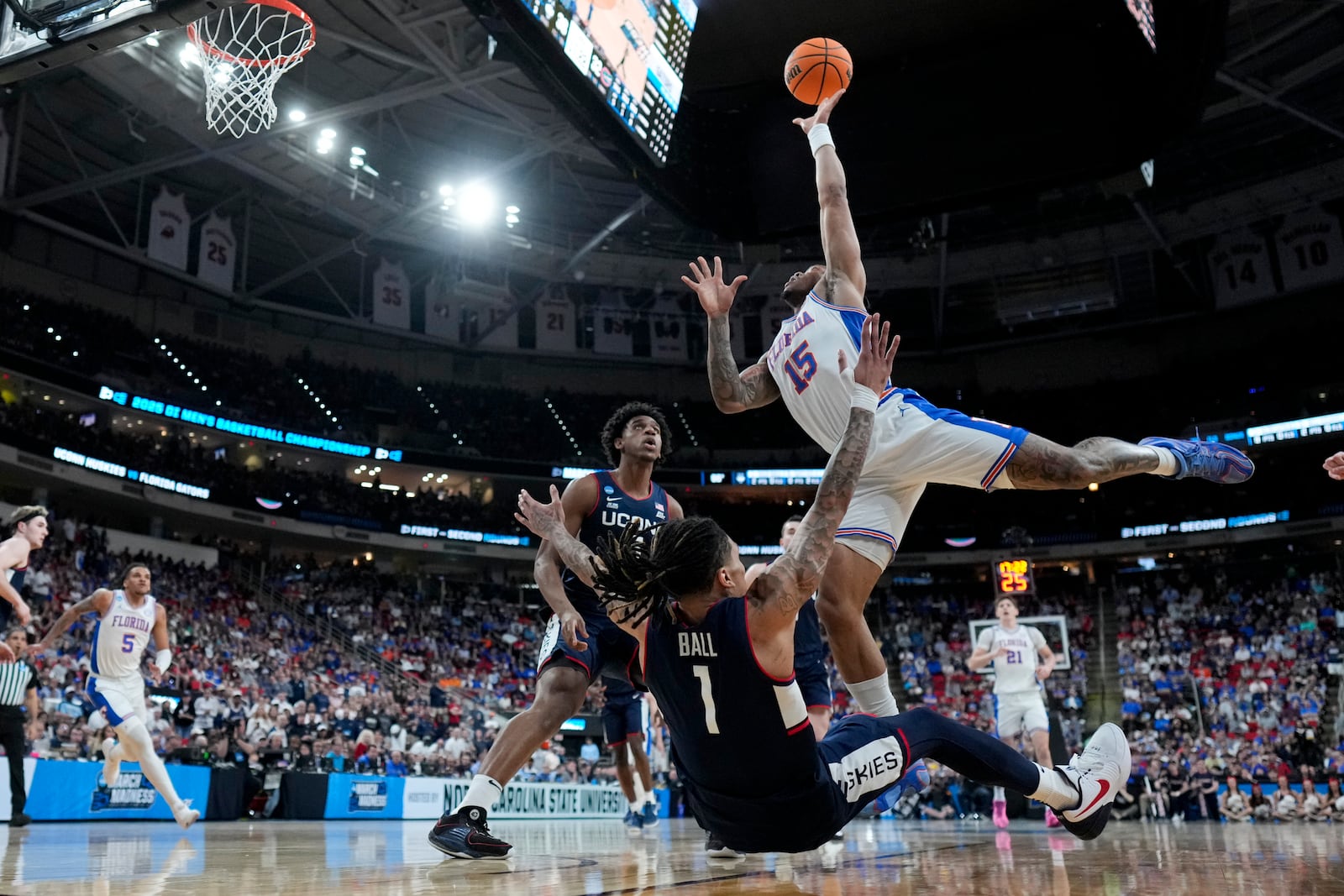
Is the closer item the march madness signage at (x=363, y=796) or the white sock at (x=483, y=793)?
the white sock at (x=483, y=793)

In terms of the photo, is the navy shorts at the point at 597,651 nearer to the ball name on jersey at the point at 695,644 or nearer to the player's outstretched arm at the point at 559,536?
the player's outstretched arm at the point at 559,536

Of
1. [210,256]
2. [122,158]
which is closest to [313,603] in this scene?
[210,256]

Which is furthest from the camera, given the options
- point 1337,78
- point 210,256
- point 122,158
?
point 210,256

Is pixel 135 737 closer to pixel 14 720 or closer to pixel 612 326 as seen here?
pixel 14 720

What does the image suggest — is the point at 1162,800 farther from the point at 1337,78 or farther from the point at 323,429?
the point at 323,429

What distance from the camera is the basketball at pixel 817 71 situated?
6.41 m

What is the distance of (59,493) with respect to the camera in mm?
25906

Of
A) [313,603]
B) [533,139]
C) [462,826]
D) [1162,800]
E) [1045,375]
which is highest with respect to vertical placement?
[533,139]

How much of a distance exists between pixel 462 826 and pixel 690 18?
971 centimetres

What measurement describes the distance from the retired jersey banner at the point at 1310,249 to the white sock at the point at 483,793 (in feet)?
96.3

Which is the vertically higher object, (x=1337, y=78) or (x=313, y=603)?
(x=1337, y=78)

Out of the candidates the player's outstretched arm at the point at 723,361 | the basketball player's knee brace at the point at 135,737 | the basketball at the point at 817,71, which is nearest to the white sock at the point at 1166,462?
the player's outstretched arm at the point at 723,361

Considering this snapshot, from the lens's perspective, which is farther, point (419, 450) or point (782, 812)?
point (419, 450)

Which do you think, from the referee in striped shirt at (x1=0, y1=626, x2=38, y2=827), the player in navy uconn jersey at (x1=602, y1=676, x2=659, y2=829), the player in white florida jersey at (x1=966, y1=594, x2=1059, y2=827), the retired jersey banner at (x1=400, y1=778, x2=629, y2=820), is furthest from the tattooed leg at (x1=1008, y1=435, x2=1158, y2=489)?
the retired jersey banner at (x1=400, y1=778, x2=629, y2=820)
